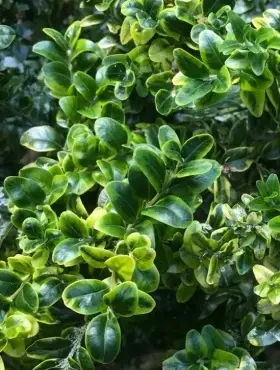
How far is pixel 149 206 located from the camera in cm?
85

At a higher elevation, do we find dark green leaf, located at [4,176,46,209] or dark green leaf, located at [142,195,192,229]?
dark green leaf, located at [4,176,46,209]

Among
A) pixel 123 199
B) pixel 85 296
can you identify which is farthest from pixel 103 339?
pixel 123 199

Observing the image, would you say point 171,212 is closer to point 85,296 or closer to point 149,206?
point 149,206

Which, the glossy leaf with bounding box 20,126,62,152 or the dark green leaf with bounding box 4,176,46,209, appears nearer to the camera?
the dark green leaf with bounding box 4,176,46,209

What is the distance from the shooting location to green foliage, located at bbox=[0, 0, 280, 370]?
0.83 metres

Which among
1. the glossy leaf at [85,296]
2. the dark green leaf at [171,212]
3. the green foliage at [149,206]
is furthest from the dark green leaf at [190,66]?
the glossy leaf at [85,296]

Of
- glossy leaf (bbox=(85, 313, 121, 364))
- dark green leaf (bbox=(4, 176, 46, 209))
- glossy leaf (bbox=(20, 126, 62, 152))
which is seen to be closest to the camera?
glossy leaf (bbox=(85, 313, 121, 364))

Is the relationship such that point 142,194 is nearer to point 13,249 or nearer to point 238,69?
point 238,69

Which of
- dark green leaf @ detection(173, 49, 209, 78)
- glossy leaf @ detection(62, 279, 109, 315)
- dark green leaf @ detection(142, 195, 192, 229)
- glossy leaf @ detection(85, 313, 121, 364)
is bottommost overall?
glossy leaf @ detection(85, 313, 121, 364)

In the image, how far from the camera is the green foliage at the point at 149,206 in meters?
0.83

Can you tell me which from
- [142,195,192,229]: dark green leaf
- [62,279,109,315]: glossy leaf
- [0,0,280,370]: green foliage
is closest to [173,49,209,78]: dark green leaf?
[0,0,280,370]: green foliage

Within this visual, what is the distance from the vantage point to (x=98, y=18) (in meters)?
1.17

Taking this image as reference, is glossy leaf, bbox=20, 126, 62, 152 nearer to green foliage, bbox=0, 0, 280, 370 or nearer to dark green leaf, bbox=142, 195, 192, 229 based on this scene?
green foliage, bbox=0, 0, 280, 370

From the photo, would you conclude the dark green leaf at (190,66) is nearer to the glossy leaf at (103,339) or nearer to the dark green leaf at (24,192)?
the dark green leaf at (24,192)
